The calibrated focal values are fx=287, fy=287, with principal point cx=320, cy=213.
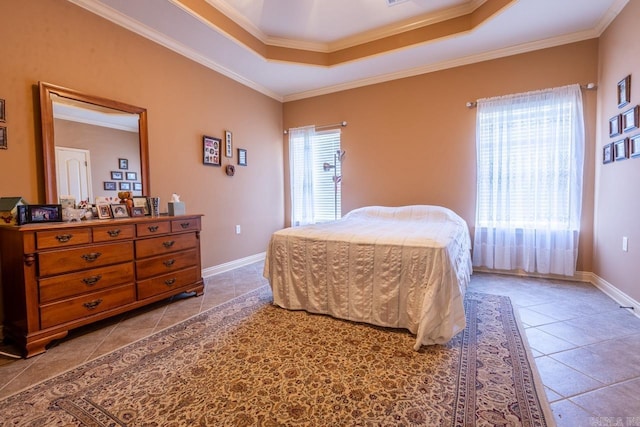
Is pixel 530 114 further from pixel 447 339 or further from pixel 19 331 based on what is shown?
pixel 19 331

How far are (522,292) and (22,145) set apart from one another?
4.36m

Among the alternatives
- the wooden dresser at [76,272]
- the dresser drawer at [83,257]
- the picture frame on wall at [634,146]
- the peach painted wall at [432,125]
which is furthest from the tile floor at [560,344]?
the picture frame on wall at [634,146]

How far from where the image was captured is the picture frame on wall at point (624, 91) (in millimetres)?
2354

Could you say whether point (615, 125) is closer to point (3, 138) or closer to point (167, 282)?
point (167, 282)

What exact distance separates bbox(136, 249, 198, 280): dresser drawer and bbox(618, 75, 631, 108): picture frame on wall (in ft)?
13.2

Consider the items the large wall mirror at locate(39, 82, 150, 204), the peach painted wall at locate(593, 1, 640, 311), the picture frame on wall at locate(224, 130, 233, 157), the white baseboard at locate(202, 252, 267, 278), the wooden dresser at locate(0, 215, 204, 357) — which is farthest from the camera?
the picture frame on wall at locate(224, 130, 233, 157)

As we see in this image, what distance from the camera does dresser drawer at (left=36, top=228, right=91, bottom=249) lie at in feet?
5.87

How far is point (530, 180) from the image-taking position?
10.4 ft

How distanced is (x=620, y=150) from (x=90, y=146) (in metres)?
4.51

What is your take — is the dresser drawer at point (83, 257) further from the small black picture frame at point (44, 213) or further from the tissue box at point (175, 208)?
the tissue box at point (175, 208)

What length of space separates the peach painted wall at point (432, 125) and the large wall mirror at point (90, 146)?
2.56m

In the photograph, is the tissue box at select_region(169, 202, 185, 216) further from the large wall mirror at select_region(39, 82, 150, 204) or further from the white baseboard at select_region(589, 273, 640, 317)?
the white baseboard at select_region(589, 273, 640, 317)

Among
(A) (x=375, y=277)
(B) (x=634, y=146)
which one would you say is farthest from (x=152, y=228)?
(B) (x=634, y=146)

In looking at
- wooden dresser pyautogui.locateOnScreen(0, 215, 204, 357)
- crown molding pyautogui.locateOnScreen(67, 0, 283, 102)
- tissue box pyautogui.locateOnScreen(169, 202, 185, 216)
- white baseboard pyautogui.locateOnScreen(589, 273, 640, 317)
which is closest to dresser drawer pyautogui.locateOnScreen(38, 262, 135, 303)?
wooden dresser pyautogui.locateOnScreen(0, 215, 204, 357)
